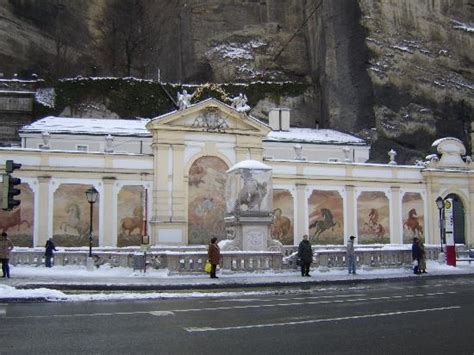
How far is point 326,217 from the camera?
1794 inches

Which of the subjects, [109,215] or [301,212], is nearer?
[109,215]

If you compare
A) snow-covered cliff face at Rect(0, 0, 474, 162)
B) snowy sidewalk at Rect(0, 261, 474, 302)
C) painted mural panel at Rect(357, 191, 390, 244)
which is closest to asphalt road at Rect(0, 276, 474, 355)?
snowy sidewalk at Rect(0, 261, 474, 302)

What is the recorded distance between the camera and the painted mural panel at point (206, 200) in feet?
137

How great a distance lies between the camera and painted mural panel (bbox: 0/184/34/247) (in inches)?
1517

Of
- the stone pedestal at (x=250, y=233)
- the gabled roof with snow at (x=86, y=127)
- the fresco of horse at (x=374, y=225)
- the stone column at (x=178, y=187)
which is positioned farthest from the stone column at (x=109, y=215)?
the fresco of horse at (x=374, y=225)

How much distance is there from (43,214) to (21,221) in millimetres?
1308

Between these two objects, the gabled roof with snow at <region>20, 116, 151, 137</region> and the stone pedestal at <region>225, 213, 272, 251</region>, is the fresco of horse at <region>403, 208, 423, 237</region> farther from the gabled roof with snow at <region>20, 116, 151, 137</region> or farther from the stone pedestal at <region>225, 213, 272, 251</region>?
the stone pedestal at <region>225, 213, 272, 251</region>

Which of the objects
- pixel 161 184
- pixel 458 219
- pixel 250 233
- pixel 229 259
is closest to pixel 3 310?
pixel 229 259

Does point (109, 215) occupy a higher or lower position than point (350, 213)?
lower

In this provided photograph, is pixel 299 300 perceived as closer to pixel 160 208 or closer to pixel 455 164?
pixel 160 208

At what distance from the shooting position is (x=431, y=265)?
32.0 meters

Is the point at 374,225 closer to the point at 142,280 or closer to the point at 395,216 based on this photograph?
the point at 395,216

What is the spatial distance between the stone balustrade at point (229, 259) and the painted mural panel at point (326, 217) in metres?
11.1

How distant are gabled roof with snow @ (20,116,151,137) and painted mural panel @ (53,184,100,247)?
792cm
